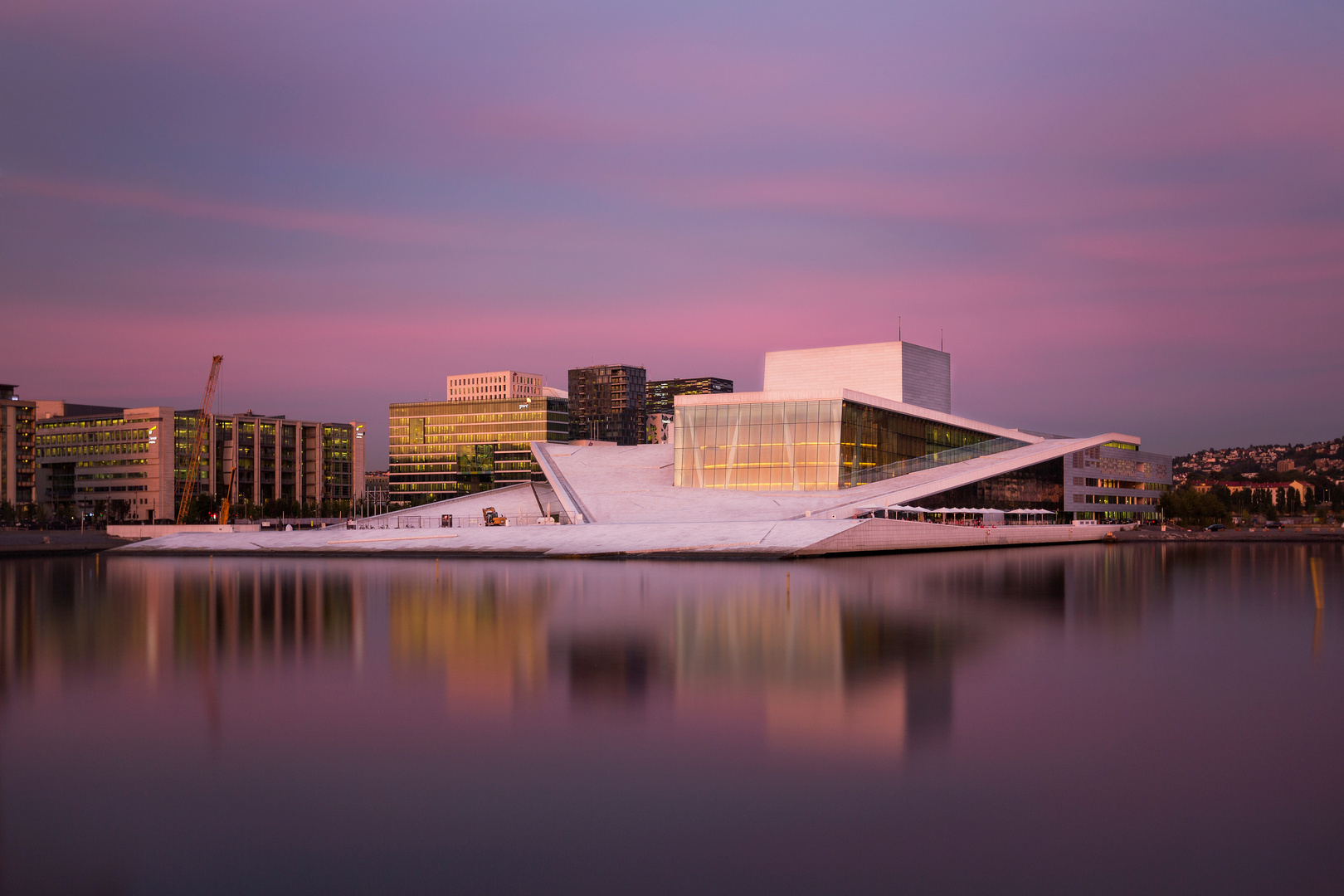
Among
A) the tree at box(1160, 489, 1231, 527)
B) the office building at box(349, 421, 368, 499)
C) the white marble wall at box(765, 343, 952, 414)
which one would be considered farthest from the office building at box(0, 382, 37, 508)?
the tree at box(1160, 489, 1231, 527)

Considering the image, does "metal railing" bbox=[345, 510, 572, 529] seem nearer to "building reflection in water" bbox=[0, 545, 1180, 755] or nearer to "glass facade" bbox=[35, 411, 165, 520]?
"building reflection in water" bbox=[0, 545, 1180, 755]

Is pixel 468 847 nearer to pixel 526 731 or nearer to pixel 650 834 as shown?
pixel 650 834

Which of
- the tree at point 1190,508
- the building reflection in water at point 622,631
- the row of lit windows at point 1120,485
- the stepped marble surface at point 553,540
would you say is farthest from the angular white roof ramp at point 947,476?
the tree at point 1190,508

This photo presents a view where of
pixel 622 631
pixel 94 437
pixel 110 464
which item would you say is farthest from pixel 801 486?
pixel 94 437

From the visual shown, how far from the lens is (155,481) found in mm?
149875

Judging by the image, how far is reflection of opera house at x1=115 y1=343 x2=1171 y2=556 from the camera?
196 feet

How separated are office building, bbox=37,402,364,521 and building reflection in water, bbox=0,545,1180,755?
371 ft

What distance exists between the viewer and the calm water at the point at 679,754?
9.27 meters

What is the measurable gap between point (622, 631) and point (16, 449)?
163399mm

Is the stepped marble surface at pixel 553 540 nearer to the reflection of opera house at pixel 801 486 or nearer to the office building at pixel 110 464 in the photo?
the reflection of opera house at pixel 801 486

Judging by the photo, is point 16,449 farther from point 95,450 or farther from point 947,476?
point 947,476

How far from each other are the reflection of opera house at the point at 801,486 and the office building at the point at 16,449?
315 ft

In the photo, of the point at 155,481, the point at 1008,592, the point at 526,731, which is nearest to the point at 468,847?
the point at 526,731

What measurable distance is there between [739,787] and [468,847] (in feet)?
9.74
